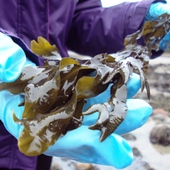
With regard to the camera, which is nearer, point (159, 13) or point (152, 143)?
point (159, 13)

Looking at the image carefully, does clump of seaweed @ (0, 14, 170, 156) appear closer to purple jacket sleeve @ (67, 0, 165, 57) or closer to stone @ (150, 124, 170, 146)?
purple jacket sleeve @ (67, 0, 165, 57)

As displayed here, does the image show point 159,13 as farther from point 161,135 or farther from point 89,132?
point 161,135

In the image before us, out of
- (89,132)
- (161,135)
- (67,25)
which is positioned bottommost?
(161,135)

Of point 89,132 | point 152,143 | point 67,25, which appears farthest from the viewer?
point 152,143

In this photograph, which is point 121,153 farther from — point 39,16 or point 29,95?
point 39,16

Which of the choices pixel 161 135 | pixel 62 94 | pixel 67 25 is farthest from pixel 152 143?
pixel 62 94

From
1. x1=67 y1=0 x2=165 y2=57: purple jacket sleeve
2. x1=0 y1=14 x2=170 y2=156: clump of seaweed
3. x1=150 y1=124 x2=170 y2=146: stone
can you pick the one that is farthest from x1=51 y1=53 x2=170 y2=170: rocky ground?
x1=0 y1=14 x2=170 y2=156: clump of seaweed

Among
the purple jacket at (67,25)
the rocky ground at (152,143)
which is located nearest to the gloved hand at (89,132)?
the purple jacket at (67,25)
